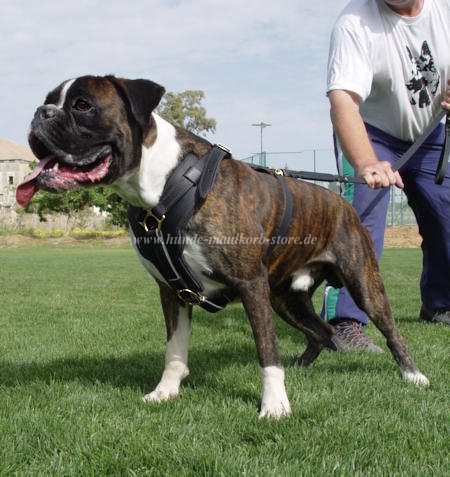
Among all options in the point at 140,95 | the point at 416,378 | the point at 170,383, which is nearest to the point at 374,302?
the point at 416,378

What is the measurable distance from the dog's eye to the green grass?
1509mm

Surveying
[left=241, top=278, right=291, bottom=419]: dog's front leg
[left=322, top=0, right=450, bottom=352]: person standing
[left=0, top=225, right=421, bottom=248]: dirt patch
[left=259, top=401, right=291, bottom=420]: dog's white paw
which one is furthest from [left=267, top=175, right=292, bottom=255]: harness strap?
[left=0, top=225, right=421, bottom=248]: dirt patch

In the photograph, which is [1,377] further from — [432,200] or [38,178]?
[432,200]

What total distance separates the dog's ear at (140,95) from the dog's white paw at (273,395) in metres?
1.42

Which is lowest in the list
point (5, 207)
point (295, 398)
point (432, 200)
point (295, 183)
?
point (5, 207)

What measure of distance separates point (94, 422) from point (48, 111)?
1.50 m

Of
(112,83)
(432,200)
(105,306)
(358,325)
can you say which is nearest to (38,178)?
(112,83)

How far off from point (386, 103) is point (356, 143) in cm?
106

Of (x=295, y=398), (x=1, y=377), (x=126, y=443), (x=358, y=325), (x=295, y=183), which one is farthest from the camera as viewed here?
(x=358, y=325)

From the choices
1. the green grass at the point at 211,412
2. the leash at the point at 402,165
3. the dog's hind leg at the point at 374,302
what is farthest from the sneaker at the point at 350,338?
the leash at the point at 402,165

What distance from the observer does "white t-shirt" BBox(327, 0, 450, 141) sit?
3818 mm

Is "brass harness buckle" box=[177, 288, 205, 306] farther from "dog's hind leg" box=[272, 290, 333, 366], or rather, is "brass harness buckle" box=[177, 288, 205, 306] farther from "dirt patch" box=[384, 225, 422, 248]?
"dirt patch" box=[384, 225, 422, 248]

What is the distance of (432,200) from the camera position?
4.62 metres

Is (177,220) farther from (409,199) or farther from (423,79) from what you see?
(409,199)
